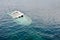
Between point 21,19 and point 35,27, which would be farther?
point 21,19

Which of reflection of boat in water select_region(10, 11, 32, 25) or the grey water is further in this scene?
reflection of boat in water select_region(10, 11, 32, 25)

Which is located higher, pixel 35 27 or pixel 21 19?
pixel 21 19

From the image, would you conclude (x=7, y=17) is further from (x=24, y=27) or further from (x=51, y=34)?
(x=51, y=34)

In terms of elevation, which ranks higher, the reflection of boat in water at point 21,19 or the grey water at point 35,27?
the reflection of boat in water at point 21,19

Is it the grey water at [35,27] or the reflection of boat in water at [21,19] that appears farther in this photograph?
the reflection of boat in water at [21,19]

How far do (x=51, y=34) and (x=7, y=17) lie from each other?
16481 millimetres

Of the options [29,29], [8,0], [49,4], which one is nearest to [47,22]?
[29,29]

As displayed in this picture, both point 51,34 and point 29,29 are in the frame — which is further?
point 29,29

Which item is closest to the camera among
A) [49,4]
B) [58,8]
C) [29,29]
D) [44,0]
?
[29,29]

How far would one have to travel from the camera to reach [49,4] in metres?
59.7

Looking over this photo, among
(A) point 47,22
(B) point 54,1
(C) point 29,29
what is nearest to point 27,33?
(C) point 29,29

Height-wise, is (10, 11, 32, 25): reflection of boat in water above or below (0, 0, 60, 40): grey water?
above

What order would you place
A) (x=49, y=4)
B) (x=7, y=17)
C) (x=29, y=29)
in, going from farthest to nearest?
1. (x=49, y=4)
2. (x=7, y=17)
3. (x=29, y=29)

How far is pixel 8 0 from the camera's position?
6631cm
